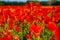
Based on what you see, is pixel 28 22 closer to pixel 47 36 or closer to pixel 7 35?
pixel 47 36

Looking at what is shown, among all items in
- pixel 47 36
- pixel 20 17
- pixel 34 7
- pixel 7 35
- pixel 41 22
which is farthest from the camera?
pixel 34 7

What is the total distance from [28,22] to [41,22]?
0.11 metres

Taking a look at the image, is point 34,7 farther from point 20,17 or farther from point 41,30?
point 41,30

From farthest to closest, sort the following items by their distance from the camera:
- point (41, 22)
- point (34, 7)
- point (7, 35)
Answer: point (34, 7) < point (41, 22) < point (7, 35)

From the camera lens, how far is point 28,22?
185 cm

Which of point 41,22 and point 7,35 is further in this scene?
point 41,22

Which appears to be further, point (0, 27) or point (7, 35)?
point (0, 27)

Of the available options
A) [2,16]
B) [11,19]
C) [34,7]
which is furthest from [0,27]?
[34,7]

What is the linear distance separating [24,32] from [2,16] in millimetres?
304

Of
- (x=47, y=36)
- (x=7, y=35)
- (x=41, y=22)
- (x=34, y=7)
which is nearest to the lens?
(x=7, y=35)

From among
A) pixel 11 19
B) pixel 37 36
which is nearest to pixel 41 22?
pixel 11 19

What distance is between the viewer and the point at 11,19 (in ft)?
6.06

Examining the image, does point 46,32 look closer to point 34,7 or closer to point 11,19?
point 11,19

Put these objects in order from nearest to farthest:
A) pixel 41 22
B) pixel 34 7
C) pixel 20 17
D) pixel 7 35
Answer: pixel 7 35
pixel 41 22
pixel 20 17
pixel 34 7
